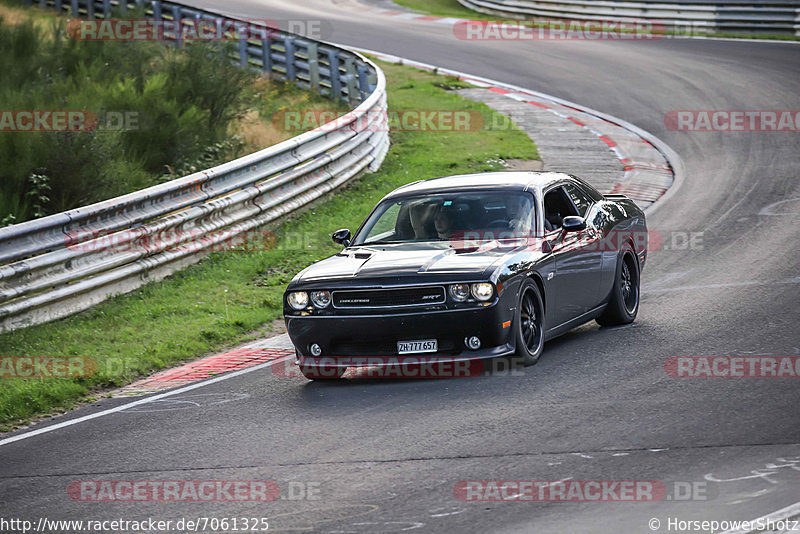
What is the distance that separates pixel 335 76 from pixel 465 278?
630 inches

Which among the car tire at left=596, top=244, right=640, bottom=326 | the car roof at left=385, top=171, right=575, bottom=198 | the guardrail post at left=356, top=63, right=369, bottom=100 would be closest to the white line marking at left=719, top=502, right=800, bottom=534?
the car roof at left=385, top=171, right=575, bottom=198

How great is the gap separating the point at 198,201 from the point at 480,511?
27.7 ft

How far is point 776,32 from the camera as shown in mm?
32000

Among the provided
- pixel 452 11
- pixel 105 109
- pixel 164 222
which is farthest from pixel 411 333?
pixel 452 11

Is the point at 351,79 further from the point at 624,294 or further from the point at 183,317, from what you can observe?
the point at 624,294

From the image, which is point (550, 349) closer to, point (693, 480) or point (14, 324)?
point (693, 480)

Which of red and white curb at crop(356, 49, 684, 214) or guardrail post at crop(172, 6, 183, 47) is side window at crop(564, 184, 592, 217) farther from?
guardrail post at crop(172, 6, 183, 47)

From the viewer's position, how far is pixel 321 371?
9.04 m

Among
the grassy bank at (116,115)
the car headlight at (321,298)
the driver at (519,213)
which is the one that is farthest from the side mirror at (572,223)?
the grassy bank at (116,115)

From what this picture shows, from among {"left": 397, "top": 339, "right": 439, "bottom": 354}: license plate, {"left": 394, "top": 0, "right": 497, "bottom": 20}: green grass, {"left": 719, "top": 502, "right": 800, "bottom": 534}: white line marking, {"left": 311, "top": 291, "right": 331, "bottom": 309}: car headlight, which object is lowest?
{"left": 394, "top": 0, "right": 497, "bottom": 20}: green grass

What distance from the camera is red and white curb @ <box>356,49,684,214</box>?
58.3ft

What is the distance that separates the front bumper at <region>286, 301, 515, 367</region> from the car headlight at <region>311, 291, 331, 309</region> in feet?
0.36

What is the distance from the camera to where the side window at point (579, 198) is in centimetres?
1061

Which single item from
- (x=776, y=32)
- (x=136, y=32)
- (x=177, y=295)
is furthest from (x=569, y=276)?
(x=776, y=32)
